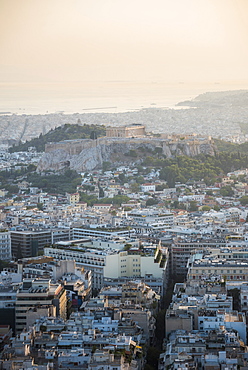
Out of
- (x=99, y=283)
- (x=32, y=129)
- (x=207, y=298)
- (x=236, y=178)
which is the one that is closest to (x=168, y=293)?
(x=99, y=283)

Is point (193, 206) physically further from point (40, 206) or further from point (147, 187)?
point (147, 187)

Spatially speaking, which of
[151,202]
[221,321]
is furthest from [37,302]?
[151,202]

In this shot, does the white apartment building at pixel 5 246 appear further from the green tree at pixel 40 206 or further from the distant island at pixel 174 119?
the distant island at pixel 174 119

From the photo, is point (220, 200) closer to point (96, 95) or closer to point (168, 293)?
point (168, 293)

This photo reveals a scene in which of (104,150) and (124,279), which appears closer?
(124,279)

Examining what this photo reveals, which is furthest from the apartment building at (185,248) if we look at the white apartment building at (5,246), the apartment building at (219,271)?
the white apartment building at (5,246)

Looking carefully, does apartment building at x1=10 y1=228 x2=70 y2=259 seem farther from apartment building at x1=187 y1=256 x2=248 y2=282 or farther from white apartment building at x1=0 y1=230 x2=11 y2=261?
apartment building at x1=187 y1=256 x2=248 y2=282

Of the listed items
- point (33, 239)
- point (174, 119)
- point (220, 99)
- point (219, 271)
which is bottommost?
point (174, 119)
